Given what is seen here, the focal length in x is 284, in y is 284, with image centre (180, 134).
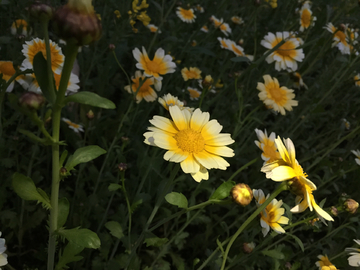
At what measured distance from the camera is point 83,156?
0.79 m

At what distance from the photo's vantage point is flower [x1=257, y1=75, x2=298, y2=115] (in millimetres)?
1976

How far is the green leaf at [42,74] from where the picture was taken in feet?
2.01

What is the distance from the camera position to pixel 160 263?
5.60 feet

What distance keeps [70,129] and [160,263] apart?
3.61ft

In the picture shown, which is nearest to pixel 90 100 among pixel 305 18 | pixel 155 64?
pixel 155 64

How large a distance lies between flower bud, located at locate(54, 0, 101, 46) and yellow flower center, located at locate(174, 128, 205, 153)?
0.56 meters

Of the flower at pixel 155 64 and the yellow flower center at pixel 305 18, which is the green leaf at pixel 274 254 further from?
the yellow flower center at pixel 305 18

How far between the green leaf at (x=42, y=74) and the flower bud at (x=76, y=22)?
0.36ft

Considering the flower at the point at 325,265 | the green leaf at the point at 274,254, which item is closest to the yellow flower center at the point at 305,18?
the flower at the point at 325,265

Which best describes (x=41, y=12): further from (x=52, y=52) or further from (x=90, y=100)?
(x=52, y=52)

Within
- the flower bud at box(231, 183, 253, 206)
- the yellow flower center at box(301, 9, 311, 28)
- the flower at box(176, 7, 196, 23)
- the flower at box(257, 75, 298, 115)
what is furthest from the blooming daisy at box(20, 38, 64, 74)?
the yellow flower center at box(301, 9, 311, 28)

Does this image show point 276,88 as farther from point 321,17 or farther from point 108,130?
point 321,17

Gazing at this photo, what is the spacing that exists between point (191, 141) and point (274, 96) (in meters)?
1.23

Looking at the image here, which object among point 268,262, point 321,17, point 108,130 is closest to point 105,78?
point 108,130
